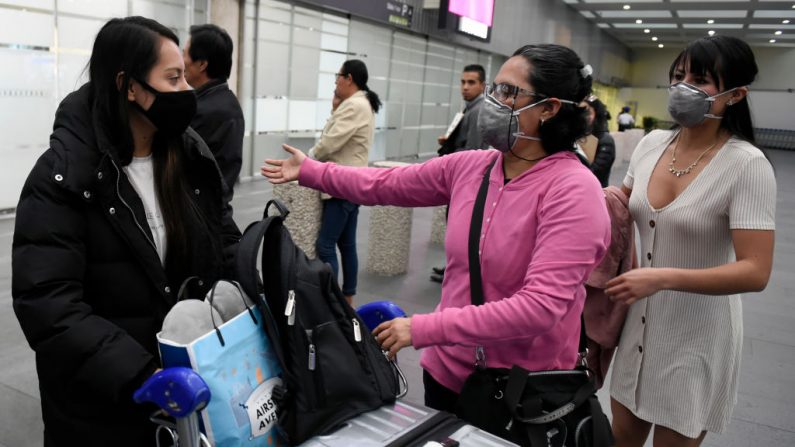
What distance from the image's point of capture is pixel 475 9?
15195 mm

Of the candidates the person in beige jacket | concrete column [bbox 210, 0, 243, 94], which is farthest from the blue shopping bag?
concrete column [bbox 210, 0, 243, 94]

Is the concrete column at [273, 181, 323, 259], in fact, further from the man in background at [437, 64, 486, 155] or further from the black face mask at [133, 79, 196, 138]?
the black face mask at [133, 79, 196, 138]

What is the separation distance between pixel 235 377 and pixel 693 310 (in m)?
1.41

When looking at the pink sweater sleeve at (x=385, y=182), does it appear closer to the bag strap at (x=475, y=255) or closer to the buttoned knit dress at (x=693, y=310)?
the bag strap at (x=475, y=255)

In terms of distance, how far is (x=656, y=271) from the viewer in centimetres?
175

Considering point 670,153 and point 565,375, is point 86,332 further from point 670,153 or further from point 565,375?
point 670,153

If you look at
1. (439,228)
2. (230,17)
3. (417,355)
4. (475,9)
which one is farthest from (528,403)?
(475,9)

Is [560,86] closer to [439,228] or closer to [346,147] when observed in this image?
[346,147]

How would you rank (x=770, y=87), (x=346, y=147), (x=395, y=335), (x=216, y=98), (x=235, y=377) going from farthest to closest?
(x=770, y=87)
(x=346, y=147)
(x=216, y=98)
(x=395, y=335)
(x=235, y=377)

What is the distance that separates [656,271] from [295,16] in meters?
9.64

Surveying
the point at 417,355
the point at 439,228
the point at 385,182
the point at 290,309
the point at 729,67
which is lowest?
the point at 417,355

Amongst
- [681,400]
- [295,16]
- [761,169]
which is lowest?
[681,400]

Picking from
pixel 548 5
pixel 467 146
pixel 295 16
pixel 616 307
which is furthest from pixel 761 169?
pixel 548 5

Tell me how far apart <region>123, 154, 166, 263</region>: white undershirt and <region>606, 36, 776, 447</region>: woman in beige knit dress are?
4.19 ft
